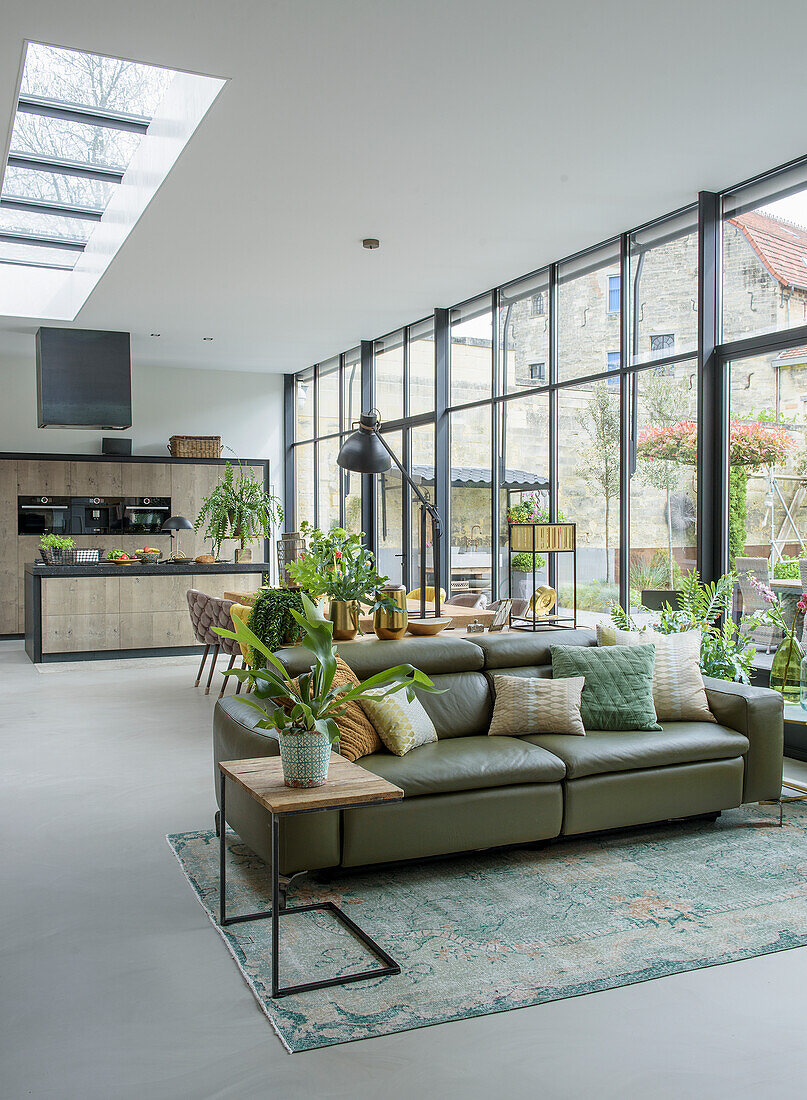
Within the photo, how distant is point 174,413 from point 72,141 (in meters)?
6.42

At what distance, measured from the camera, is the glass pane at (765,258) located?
16.8 ft

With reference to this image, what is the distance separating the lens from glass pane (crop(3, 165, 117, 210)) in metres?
6.31

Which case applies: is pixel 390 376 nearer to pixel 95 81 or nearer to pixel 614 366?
pixel 614 366

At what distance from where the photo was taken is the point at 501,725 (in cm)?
408

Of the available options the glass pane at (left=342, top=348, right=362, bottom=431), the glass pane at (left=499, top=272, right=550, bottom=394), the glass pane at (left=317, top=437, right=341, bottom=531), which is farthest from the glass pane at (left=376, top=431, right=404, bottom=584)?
the glass pane at (left=499, top=272, right=550, bottom=394)

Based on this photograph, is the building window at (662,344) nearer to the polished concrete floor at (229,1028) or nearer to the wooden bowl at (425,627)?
the wooden bowl at (425,627)

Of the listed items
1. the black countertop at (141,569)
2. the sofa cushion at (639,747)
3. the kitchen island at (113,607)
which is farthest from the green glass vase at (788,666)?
the kitchen island at (113,607)

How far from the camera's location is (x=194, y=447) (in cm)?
1160

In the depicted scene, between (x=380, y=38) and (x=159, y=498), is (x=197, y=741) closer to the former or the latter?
(x=380, y=38)

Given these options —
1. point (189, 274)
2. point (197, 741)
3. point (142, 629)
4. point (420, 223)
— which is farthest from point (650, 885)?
point (142, 629)

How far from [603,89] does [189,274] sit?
4174 millimetres

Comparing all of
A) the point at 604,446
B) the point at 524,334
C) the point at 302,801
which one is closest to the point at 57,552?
the point at 524,334

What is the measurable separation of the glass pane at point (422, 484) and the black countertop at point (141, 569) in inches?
60.8

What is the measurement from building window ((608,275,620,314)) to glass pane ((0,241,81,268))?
4.59 meters
